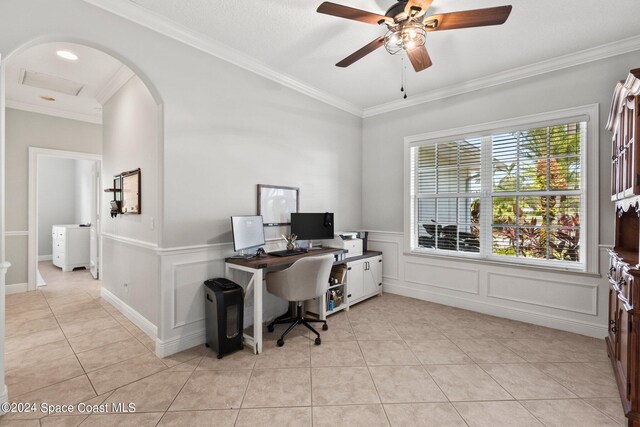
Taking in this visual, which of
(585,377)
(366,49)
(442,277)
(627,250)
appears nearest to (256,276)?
(366,49)

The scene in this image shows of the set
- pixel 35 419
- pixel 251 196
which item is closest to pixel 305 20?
pixel 251 196

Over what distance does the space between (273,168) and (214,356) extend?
207 cm

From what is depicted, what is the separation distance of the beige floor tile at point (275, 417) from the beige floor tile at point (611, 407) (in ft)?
6.29

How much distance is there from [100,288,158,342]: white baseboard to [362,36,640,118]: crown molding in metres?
4.23

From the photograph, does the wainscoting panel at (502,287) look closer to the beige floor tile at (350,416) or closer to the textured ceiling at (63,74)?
the beige floor tile at (350,416)

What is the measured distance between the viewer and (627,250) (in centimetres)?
256

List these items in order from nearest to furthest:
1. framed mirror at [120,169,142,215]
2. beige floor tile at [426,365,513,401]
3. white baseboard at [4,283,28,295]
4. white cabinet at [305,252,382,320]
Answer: beige floor tile at [426,365,513,401], framed mirror at [120,169,142,215], white cabinet at [305,252,382,320], white baseboard at [4,283,28,295]

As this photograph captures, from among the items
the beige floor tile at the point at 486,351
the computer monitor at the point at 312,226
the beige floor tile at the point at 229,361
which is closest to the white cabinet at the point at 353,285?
the computer monitor at the point at 312,226

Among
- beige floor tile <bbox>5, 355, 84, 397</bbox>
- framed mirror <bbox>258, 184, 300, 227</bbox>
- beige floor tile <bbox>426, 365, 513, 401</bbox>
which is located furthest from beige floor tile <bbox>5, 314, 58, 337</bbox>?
beige floor tile <bbox>426, 365, 513, 401</bbox>

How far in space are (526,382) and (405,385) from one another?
93 centimetres

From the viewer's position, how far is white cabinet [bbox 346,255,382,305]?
388 centimetres

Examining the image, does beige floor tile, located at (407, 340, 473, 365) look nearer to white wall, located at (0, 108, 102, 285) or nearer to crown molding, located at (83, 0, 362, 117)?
crown molding, located at (83, 0, 362, 117)

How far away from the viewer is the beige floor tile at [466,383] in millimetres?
2072

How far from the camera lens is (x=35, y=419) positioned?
183 cm
